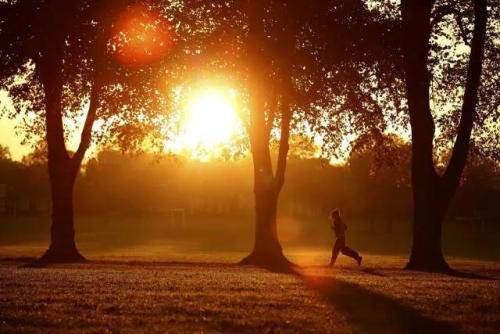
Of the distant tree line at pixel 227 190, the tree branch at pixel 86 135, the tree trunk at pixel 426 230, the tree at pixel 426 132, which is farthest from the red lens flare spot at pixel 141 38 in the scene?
the distant tree line at pixel 227 190

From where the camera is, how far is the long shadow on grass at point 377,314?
10.3 meters

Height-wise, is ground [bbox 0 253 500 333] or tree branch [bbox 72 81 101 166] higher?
tree branch [bbox 72 81 101 166]

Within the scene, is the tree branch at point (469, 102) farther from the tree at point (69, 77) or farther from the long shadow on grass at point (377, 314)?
the long shadow on grass at point (377, 314)

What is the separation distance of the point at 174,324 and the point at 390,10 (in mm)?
24876

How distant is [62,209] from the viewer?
3447 cm

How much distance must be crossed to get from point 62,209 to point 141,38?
8.92m

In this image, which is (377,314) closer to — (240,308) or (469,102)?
(240,308)

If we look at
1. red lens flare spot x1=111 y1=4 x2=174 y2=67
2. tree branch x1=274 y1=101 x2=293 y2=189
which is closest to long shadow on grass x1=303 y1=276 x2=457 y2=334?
red lens flare spot x1=111 y1=4 x2=174 y2=67

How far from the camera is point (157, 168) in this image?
13638cm

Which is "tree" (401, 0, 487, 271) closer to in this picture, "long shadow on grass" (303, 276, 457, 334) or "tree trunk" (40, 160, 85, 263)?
"tree trunk" (40, 160, 85, 263)

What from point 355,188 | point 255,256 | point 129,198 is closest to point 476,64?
point 255,256

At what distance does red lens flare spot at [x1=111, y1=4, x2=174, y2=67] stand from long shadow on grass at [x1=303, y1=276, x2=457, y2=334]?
674 inches

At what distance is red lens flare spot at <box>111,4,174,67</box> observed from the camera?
2925cm

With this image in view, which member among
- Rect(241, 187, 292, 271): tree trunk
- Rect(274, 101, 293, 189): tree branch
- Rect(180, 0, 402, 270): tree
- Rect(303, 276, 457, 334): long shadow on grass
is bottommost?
Rect(303, 276, 457, 334): long shadow on grass
